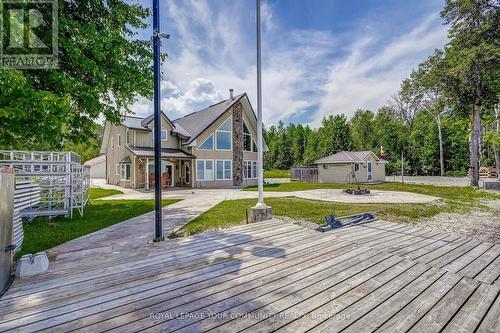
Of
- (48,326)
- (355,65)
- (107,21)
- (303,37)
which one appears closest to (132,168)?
(107,21)

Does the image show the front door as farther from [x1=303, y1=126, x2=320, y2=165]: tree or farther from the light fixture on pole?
the light fixture on pole

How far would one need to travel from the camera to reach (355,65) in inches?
516

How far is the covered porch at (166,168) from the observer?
57.7 ft

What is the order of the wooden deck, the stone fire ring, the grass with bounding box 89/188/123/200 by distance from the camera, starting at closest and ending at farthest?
the wooden deck
the stone fire ring
the grass with bounding box 89/188/123/200

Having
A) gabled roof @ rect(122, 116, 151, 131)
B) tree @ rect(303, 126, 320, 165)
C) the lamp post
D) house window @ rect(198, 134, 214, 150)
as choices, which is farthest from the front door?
the lamp post

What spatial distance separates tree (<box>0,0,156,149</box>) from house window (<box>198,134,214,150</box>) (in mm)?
10387

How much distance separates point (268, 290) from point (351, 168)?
23859mm

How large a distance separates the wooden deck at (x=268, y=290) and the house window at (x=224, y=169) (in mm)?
16448

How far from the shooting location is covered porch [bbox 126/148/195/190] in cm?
1759

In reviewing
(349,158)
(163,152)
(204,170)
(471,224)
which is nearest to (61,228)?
(471,224)

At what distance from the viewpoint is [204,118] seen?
70.7 ft

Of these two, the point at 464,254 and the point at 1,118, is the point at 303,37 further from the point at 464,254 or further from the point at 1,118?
the point at 1,118

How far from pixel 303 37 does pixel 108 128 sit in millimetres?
21240

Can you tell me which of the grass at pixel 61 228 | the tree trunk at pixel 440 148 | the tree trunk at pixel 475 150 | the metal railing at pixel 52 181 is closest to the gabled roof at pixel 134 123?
the metal railing at pixel 52 181
